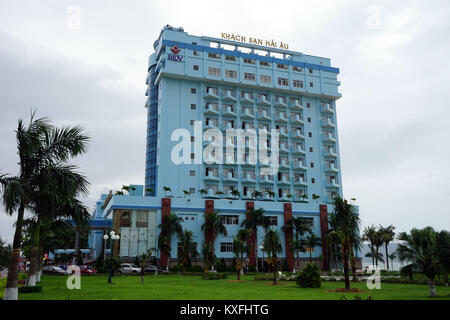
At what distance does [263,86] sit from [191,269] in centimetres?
4063

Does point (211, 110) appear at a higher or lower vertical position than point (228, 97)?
lower

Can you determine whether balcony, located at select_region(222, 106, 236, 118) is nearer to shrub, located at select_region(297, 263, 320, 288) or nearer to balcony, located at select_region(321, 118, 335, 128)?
balcony, located at select_region(321, 118, 335, 128)

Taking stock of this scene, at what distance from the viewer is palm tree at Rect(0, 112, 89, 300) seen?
18.6 m

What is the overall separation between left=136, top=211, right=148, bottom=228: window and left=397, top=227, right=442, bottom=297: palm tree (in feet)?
143

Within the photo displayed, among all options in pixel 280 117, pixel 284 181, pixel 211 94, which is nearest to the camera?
pixel 211 94

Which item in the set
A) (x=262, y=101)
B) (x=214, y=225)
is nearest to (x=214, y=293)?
(x=214, y=225)

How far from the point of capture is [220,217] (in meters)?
61.4

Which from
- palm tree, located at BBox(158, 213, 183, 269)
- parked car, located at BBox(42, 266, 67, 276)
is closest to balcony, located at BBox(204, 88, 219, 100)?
palm tree, located at BBox(158, 213, 183, 269)

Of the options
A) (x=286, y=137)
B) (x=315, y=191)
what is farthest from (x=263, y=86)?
(x=315, y=191)

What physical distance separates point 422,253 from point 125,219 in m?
45.8

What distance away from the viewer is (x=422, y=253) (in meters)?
23.6

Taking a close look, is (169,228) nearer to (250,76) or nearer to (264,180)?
(264,180)

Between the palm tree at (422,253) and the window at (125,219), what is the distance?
4415 cm
